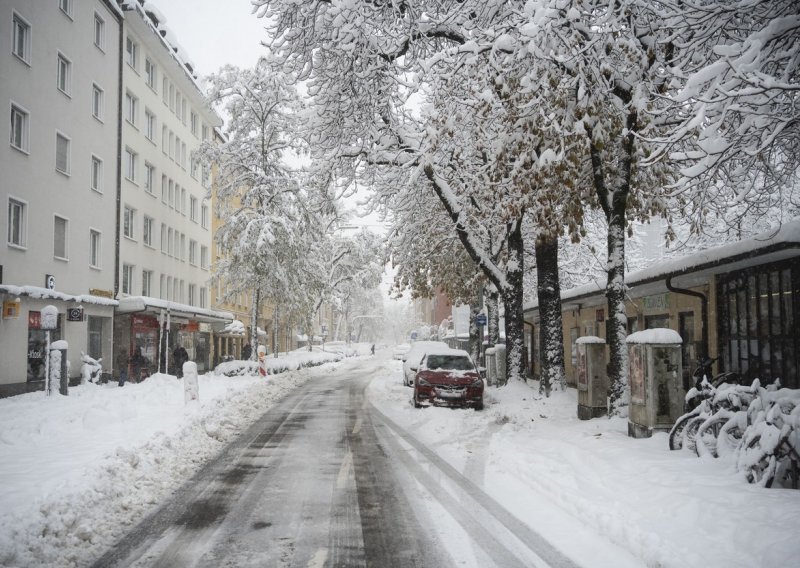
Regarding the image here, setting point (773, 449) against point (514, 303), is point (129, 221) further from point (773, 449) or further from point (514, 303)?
A: point (773, 449)

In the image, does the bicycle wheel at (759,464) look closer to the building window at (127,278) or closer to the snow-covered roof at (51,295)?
the snow-covered roof at (51,295)

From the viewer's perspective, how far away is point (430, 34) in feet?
39.1

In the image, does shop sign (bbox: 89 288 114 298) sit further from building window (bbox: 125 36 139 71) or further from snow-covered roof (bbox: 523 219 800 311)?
snow-covered roof (bbox: 523 219 800 311)

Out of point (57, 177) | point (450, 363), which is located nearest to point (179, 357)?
point (57, 177)

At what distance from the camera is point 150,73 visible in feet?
106

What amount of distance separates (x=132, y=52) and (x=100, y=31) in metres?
3.78

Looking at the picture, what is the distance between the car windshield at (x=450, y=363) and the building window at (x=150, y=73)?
75.8 feet

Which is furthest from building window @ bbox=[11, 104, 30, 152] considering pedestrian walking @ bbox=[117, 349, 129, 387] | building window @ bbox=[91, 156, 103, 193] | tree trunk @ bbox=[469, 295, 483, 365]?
tree trunk @ bbox=[469, 295, 483, 365]

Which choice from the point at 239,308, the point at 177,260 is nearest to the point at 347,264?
the point at 239,308

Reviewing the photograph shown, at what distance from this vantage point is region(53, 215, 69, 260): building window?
2197cm

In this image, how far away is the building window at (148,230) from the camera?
31.3 meters

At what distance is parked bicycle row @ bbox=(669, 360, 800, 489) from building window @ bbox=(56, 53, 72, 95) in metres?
23.3

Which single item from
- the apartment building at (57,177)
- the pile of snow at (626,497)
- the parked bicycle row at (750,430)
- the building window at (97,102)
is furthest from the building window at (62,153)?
the parked bicycle row at (750,430)

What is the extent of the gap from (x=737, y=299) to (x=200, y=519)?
1125cm
